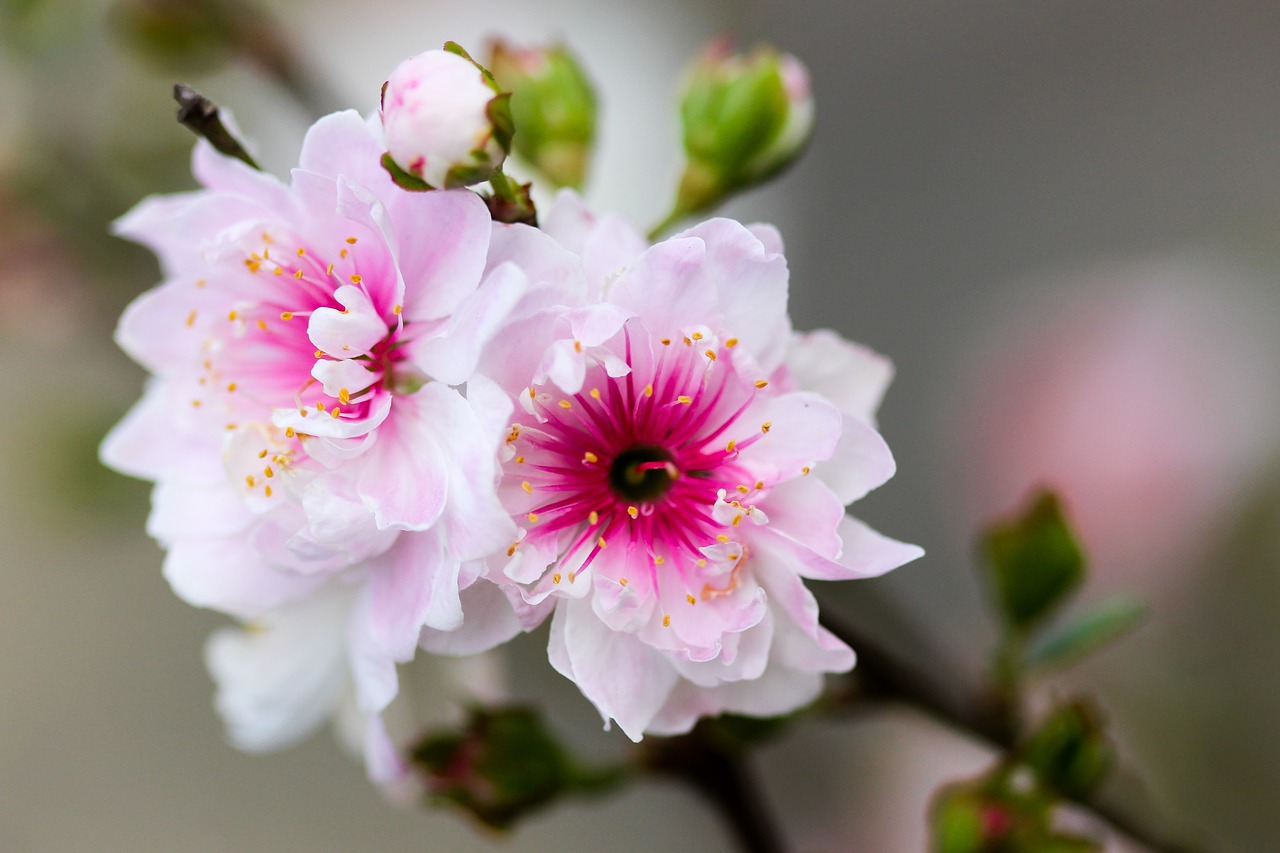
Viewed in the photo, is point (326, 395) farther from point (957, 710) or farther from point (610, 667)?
point (957, 710)

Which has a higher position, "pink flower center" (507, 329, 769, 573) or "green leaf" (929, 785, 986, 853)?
"pink flower center" (507, 329, 769, 573)

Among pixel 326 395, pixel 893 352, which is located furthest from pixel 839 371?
pixel 893 352

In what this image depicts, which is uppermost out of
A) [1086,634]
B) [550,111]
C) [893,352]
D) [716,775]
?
[550,111]

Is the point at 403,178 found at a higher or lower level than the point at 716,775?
higher

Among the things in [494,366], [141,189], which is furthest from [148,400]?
[141,189]

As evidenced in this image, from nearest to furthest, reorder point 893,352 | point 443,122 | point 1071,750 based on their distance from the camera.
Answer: point 443,122
point 1071,750
point 893,352

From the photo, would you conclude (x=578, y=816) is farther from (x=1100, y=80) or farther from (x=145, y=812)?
(x=1100, y=80)

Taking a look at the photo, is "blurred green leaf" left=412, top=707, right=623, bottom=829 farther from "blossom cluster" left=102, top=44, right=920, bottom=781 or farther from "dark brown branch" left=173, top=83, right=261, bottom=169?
"dark brown branch" left=173, top=83, right=261, bottom=169

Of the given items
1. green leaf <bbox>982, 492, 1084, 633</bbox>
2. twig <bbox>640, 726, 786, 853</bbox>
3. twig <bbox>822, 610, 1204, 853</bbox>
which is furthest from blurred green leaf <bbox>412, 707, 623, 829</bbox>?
green leaf <bbox>982, 492, 1084, 633</bbox>
